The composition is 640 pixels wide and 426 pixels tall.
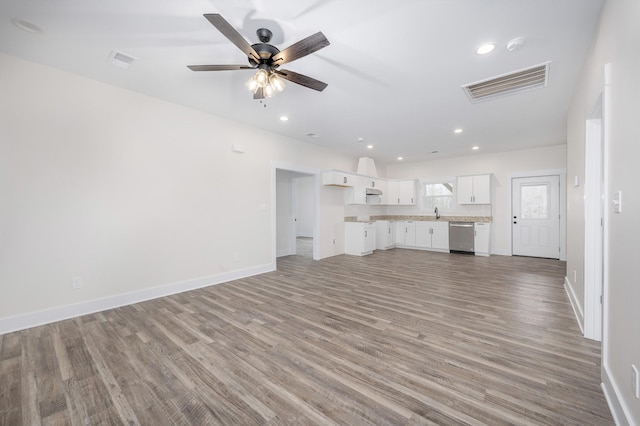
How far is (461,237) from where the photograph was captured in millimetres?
7109

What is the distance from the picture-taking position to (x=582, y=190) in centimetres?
265

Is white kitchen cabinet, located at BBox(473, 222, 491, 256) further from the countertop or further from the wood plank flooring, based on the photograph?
the wood plank flooring

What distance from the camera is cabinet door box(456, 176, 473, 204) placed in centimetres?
721

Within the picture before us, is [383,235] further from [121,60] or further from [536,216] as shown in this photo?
[121,60]

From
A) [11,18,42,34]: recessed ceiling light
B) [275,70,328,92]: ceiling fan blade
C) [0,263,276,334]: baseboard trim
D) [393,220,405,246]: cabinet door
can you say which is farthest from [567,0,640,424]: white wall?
[393,220,405,246]: cabinet door

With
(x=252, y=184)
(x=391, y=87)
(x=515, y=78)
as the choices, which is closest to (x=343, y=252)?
(x=252, y=184)

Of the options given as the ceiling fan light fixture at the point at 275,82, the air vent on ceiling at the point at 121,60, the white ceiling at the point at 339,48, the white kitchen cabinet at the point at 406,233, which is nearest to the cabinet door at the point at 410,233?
the white kitchen cabinet at the point at 406,233

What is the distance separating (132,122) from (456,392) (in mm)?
4414

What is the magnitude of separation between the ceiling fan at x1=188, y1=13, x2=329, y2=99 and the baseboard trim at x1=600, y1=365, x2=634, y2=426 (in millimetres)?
2767

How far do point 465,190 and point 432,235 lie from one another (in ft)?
4.99

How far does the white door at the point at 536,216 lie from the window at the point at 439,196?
4.99 ft

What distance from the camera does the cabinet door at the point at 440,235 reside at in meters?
7.37

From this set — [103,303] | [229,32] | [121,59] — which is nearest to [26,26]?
[121,59]

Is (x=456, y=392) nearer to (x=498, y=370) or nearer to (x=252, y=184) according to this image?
(x=498, y=370)
